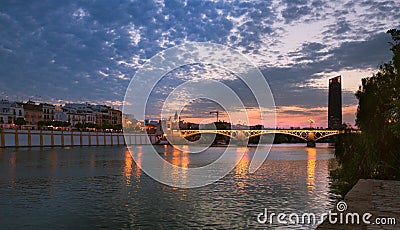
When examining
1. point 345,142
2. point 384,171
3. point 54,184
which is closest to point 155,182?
point 54,184

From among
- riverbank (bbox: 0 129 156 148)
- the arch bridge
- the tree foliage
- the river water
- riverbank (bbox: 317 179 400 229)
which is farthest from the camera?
the arch bridge

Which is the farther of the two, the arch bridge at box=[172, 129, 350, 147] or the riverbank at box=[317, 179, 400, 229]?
the arch bridge at box=[172, 129, 350, 147]

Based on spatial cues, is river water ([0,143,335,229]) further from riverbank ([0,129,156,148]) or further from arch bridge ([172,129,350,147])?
arch bridge ([172,129,350,147])

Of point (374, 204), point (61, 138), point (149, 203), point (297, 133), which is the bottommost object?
point (61, 138)

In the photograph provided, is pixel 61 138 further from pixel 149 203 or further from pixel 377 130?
pixel 377 130

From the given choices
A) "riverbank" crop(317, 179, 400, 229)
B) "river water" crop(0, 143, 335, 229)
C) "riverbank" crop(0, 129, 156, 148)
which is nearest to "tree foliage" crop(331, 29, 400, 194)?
"river water" crop(0, 143, 335, 229)

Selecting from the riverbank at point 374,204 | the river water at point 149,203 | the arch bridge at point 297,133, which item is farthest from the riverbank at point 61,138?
the riverbank at point 374,204

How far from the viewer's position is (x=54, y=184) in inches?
1061

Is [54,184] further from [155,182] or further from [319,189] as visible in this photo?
[319,189]

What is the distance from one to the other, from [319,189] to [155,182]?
11035 mm

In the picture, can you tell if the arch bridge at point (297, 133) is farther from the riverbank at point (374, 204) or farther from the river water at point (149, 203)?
the riverbank at point (374, 204)

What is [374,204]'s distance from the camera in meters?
11.8

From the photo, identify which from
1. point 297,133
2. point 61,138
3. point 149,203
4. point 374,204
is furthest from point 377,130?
point 61,138

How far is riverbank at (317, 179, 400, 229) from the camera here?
30.4 feet
